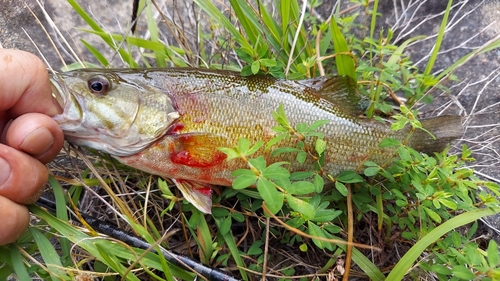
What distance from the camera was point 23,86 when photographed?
2.03 metres

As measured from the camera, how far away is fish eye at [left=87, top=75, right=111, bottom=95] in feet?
7.57

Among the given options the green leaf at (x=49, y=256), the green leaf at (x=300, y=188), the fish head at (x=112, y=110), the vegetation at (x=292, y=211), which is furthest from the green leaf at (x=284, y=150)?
the green leaf at (x=49, y=256)

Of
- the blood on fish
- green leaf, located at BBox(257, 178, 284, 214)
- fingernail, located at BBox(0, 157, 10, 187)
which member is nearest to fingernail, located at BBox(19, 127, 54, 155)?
fingernail, located at BBox(0, 157, 10, 187)

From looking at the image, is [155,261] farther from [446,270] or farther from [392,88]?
[392,88]

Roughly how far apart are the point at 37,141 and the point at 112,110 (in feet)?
1.56

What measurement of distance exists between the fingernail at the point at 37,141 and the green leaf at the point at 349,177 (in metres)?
1.79

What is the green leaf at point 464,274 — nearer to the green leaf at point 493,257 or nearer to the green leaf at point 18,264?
the green leaf at point 493,257

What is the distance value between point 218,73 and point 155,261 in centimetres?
132

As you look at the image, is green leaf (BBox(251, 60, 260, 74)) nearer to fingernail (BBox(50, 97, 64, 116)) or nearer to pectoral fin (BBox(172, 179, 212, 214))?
pectoral fin (BBox(172, 179, 212, 214))

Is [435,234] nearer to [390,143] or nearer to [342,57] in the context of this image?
[390,143]

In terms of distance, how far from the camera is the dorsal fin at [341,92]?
2.68 metres

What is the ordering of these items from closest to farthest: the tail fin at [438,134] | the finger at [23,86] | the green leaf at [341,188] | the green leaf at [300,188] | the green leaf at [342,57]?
the green leaf at [300,188] → the finger at [23,86] → the green leaf at [341,188] → the tail fin at [438,134] → the green leaf at [342,57]

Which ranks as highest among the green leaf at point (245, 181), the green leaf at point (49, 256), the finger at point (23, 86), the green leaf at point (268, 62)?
the finger at point (23, 86)

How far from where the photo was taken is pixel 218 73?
2.55 m
